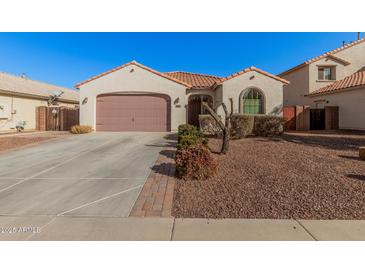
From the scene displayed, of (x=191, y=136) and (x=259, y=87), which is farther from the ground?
(x=259, y=87)

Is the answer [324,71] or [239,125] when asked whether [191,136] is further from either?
[324,71]

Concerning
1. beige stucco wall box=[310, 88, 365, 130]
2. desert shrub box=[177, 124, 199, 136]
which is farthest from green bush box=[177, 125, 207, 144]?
beige stucco wall box=[310, 88, 365, 130]

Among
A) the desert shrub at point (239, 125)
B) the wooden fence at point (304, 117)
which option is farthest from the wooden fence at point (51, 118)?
the wooden fence at point (304, 117)

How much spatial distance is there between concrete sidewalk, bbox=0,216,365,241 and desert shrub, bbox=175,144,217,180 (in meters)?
1.82

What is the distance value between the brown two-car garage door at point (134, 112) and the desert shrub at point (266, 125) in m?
6.46

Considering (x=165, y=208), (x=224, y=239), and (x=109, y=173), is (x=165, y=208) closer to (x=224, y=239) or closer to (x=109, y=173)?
(x=224, y=239)

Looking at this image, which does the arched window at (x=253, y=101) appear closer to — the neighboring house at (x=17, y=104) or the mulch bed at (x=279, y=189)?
the mulch bed at (x=279, y=189)

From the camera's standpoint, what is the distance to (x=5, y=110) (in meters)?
16.1

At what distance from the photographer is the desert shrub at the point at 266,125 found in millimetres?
11867

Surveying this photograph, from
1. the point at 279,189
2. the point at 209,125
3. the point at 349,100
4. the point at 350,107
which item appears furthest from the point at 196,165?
the point at 349,100

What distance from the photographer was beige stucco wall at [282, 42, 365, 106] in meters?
19.9

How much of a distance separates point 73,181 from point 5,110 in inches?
589

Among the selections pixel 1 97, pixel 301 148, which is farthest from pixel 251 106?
pixel 1 97

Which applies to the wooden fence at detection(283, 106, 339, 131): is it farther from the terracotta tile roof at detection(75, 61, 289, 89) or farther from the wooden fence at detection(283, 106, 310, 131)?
the terracotta tile roof at detection(75, 61, 289, 89)
